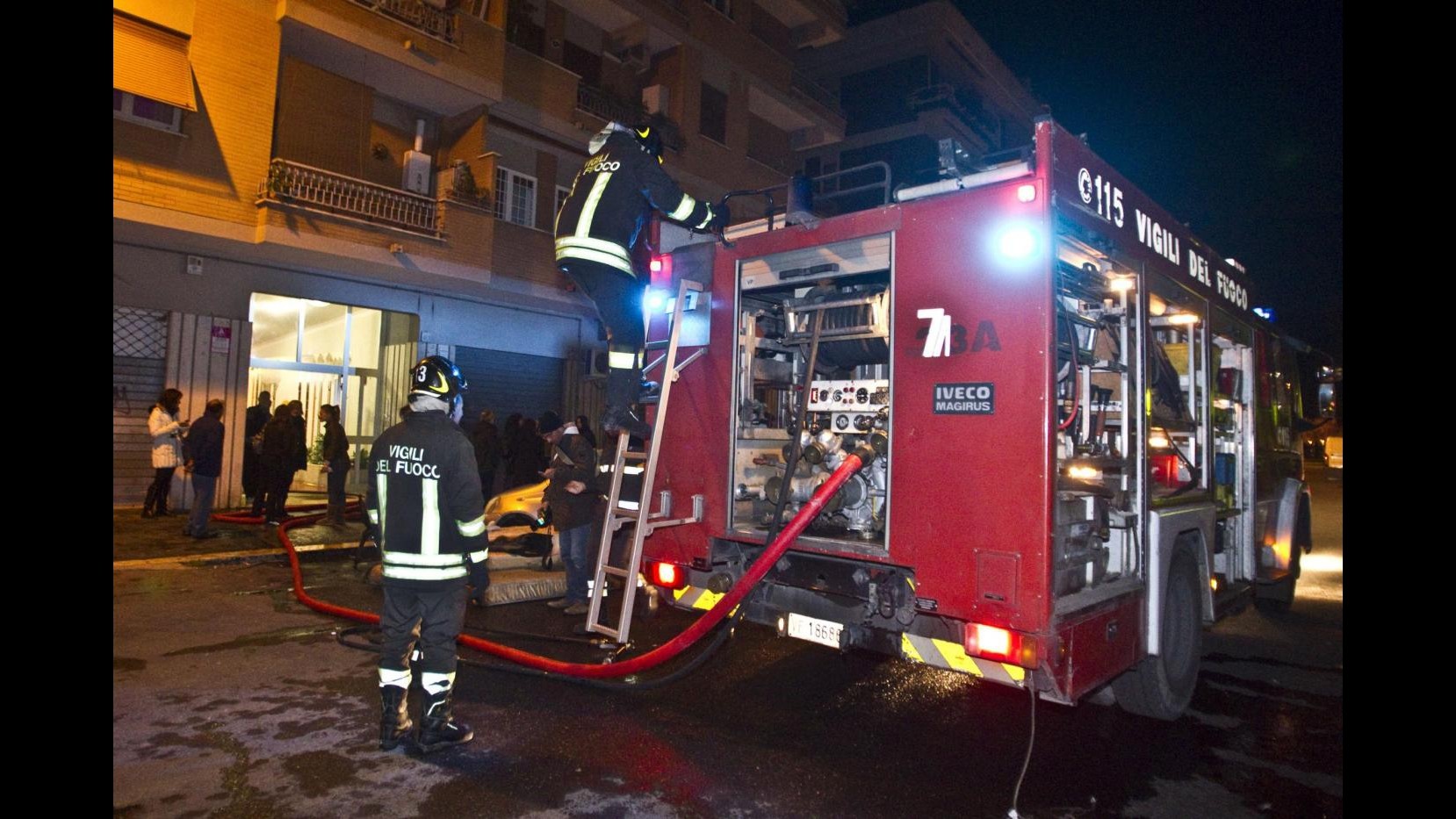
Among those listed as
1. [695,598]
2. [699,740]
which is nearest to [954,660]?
[699,740]

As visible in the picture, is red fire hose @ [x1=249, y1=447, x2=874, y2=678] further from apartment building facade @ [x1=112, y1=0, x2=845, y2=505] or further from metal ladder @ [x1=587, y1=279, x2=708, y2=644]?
apartment building facade @ [x1=112, y1=0, x2=845, y2=505]

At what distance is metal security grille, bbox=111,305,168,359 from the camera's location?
11.2m

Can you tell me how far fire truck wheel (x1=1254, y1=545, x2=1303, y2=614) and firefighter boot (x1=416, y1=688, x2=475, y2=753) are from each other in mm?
6892

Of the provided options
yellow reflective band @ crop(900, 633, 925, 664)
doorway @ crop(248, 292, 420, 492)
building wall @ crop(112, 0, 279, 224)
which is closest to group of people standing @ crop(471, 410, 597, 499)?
doorway @ crop(248, 292, 420, 492)

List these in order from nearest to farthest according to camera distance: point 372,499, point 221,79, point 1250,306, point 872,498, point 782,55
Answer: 1. point 372,499
2. point 872,498
3. point 1250,306
4. point 221,79
5. point 782,55

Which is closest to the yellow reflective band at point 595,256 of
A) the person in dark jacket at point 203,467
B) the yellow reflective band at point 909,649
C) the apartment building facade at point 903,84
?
the yellow reflective band at point 909,649

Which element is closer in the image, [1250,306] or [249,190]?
[1250,306]

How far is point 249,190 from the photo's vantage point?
11.5 metres

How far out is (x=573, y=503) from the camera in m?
6.43

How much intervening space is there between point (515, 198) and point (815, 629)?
44.8 ft

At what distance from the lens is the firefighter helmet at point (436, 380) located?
3.94 metres

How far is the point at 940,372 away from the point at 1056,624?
1.21 metres

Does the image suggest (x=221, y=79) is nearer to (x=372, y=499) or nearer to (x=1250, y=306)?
(x=372, y=499)

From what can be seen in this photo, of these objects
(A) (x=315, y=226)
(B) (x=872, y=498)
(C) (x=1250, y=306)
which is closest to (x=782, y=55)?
(A) (x=315, y=226)
